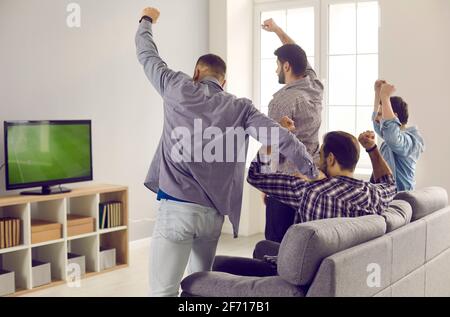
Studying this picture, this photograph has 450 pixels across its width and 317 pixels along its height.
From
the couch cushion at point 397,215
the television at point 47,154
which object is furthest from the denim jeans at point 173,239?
the television at point 47,154

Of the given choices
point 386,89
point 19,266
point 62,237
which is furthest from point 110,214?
point 386,89

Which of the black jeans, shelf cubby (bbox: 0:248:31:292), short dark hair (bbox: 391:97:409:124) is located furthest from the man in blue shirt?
shelf cubby (bbox: 0:248:31:292)

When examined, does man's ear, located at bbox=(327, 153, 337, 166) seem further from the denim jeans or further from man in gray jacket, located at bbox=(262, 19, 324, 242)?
the denim jeans

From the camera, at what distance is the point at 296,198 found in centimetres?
281

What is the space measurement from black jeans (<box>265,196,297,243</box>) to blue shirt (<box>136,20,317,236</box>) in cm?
47

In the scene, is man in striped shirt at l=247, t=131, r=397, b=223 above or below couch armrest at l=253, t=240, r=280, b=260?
above

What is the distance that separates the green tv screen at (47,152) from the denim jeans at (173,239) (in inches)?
86.1

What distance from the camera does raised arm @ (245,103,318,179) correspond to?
2613 millimetres

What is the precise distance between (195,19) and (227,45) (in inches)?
15.9

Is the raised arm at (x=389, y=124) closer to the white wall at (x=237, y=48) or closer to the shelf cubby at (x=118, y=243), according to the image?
the shelf cubby at (x=118, y=243)

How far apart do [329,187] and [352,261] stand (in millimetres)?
453

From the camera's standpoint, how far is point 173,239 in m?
2.59

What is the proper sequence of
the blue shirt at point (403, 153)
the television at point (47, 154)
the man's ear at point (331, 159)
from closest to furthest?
1. the man's ear at point (331, 159)
2. the blue shirt at point (403, 153)
3. the television at point (47, 154)

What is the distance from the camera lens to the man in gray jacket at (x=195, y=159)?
2.60 meters
